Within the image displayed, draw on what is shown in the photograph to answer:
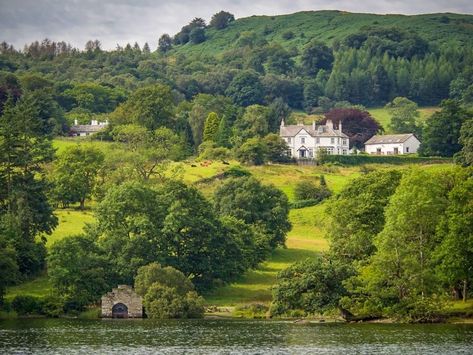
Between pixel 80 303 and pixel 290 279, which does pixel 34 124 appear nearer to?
pixel 80 303

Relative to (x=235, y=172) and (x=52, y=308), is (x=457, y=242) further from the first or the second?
(x=235, y=172)

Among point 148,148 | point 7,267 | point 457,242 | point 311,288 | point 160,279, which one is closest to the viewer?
point 457,242

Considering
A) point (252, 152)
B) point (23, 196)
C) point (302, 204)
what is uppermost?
point (252, 152)

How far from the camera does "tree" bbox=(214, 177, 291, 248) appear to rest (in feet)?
460

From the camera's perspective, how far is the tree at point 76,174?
15312 centimetres

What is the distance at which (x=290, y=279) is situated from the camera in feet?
347

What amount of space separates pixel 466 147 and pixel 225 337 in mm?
91079

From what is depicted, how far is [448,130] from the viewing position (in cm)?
19812

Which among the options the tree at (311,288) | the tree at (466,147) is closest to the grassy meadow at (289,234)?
the tree at (311,288)

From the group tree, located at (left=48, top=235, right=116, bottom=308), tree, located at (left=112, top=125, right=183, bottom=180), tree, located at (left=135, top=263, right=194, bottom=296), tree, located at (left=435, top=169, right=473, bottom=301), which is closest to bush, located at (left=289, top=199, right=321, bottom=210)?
tree, located at (left=112, top=125, right=183, bottom=180)

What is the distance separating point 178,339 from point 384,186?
40367 mm

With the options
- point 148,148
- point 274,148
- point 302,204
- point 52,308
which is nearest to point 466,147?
point 302,204

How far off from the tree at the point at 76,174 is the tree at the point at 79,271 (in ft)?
126

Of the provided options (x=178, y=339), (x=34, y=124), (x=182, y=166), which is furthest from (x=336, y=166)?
(x=178, y=339)
